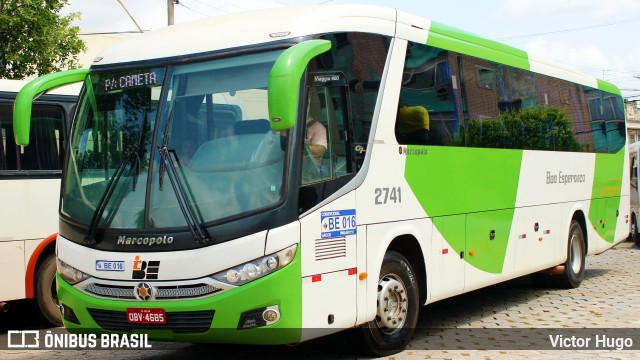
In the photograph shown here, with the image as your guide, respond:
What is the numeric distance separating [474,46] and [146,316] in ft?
18.4

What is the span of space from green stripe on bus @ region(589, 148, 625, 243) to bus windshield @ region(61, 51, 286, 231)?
28.6 ft

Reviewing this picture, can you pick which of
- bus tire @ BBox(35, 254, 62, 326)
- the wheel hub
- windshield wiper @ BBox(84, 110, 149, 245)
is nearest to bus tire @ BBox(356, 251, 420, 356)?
the wheel hub

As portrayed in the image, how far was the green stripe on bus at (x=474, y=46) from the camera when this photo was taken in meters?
9.39

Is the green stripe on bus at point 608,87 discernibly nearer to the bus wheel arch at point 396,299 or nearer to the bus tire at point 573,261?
the bus tire at point 573,261

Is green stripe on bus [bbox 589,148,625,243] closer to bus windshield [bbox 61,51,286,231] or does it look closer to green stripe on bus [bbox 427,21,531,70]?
green stripe on bus [bbox 427,21,531,70]

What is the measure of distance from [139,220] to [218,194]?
2.40 feet

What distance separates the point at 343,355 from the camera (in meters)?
8.15

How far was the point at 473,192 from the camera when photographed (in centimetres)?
976

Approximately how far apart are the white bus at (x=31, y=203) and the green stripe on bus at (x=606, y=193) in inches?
340

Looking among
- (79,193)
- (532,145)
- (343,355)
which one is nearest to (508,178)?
(532,145)

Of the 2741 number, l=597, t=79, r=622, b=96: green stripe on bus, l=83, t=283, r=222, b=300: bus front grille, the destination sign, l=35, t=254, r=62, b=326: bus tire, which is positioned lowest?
l=35, t=254, r=62, b=326: bus tire

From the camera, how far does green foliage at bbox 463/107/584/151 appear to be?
10.1 m

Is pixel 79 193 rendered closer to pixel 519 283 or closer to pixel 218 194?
pixel 218 194

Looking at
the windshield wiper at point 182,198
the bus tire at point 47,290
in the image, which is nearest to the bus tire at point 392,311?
the windshield wiper at point 182,198
